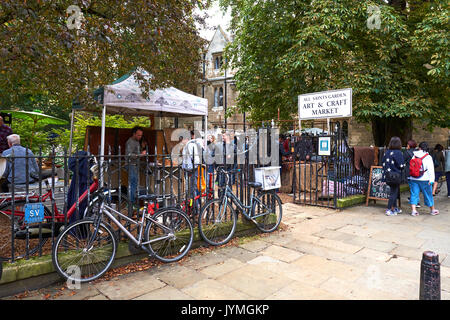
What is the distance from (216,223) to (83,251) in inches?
83.0

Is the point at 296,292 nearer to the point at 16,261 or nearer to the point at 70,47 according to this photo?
the point at 16,261

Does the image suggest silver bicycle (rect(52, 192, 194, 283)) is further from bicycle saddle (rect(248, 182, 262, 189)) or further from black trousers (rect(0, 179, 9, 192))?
black trousers (rect(0, 179, 9, 192))

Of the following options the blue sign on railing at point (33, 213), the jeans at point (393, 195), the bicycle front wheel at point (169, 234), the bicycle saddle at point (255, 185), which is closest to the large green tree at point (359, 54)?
the jeans at point (393, 195)

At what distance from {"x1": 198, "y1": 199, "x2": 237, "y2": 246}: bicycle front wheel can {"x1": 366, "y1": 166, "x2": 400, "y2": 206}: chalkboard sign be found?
194 inches

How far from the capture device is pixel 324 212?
25.1ft

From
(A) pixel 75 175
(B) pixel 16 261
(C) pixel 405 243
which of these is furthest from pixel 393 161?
(B) pixel 16 261

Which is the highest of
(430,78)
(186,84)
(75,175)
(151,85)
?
(430,78)

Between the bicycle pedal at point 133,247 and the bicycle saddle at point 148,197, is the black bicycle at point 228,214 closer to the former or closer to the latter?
the bicycle saddle at point 148,197

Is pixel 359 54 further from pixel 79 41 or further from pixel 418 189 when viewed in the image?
pixel 79 41

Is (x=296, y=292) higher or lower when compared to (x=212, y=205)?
lower

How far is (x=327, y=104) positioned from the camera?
7.74 metres

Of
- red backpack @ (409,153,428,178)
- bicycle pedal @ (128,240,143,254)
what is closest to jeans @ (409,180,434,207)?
red backpack @ (409,153,428,178)
